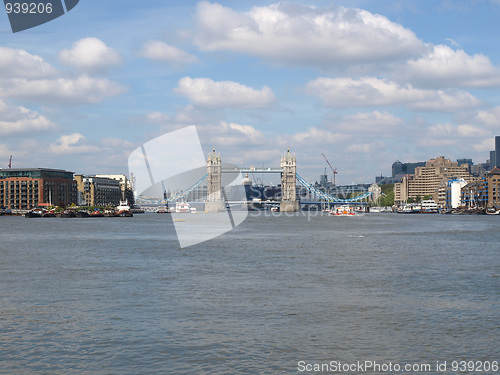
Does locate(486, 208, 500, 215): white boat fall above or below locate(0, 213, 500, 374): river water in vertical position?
below

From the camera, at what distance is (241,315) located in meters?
19.3

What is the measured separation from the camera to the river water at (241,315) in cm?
1463

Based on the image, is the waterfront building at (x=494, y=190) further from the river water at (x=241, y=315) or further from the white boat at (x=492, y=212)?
the river water at (x=241, y=315)

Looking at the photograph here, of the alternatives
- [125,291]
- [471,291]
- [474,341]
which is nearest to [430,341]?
[474,341]

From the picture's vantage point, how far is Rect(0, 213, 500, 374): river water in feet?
48.0

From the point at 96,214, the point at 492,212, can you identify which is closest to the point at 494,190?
the point at 492,212

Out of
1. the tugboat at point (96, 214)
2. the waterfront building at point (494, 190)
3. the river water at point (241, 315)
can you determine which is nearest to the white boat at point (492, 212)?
the waterfront building at point (494, 190)

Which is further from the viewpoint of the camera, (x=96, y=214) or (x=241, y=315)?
(x=96, y=214)

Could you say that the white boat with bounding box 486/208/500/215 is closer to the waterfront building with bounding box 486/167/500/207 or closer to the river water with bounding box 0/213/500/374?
the waterfront building with bounding box 486/167/500/207

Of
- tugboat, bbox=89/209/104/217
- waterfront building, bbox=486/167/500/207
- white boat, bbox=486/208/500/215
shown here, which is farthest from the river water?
waterfront building, bbox=486/167/500/207

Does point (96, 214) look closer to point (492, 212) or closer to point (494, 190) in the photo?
point (492, 212)

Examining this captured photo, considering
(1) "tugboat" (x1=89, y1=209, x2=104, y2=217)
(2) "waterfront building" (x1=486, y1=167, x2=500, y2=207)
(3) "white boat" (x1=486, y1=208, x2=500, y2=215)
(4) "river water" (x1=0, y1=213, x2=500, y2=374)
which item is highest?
(2) "waterfront building" (x1=486, y1=167, x2=500, y2=207)

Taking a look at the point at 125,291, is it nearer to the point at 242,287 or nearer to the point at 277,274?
the point at 242,287

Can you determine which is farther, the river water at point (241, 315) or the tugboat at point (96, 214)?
the tugboat at point (96, 214)
